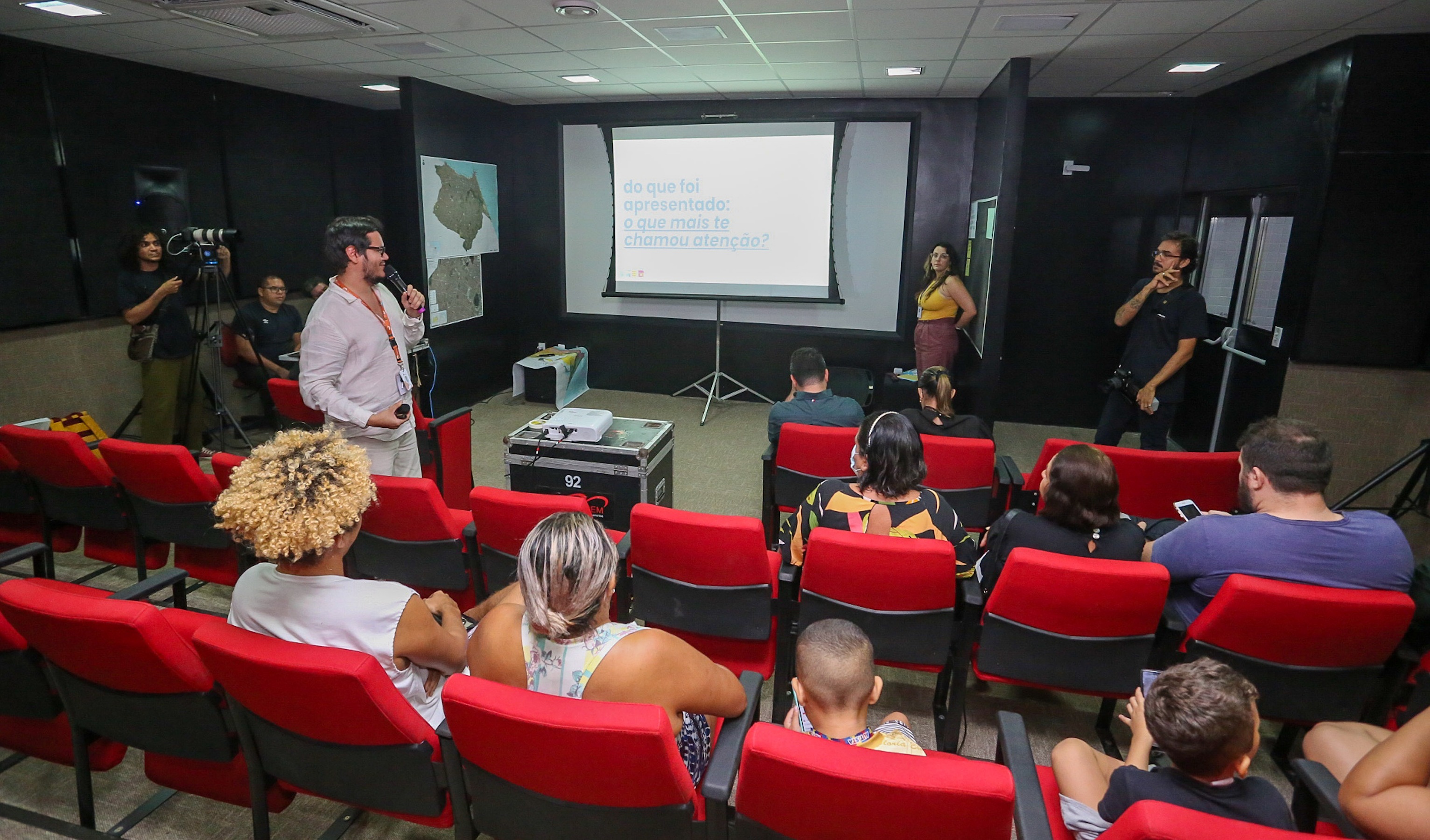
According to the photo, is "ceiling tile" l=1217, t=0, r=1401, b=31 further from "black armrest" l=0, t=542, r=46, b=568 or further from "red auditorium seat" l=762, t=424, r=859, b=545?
"black armrest" l=0, t=542, r=46, b=568

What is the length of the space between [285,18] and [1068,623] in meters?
4.74

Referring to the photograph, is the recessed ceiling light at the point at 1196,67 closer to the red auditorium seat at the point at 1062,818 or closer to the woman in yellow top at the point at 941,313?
the woman in yellow top at the point at 941,313

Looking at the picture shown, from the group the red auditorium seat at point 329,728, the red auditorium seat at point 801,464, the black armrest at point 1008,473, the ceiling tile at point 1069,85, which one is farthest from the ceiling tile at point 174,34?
the ceiling tile at point 1069,85

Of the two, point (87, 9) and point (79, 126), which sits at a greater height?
point (87, 9)

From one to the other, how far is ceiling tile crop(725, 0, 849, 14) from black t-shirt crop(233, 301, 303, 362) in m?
4.28

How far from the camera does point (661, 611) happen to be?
8.17ft

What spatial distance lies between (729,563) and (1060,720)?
4.69 ft

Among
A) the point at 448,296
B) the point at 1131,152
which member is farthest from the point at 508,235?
the point at 1131,152

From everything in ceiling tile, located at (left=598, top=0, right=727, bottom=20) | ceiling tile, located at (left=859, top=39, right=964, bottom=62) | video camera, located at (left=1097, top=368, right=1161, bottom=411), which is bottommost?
video camera, located at (left=1097, top=368, right=1161, bottom=411)

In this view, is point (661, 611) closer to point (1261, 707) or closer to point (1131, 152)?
point (1261, 707)

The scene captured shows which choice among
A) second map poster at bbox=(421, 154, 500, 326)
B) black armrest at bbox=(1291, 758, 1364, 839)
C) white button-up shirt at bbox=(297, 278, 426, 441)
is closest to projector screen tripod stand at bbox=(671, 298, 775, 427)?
second map poster at bbox=(421, 154, 500, 326)

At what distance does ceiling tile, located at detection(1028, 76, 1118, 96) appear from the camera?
5.32 meters

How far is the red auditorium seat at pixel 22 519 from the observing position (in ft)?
9.91

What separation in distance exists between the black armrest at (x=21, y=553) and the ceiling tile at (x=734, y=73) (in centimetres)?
457
